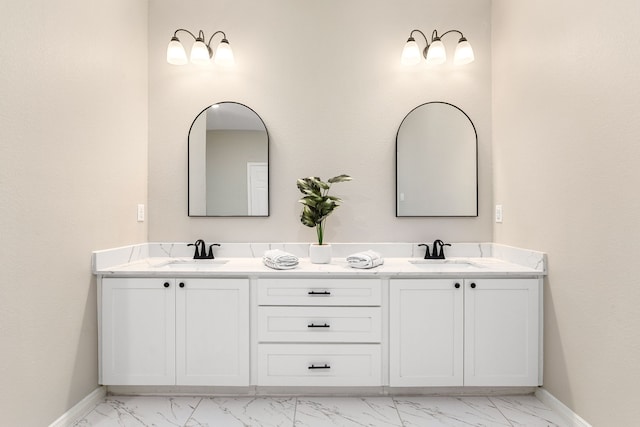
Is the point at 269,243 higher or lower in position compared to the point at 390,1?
lower

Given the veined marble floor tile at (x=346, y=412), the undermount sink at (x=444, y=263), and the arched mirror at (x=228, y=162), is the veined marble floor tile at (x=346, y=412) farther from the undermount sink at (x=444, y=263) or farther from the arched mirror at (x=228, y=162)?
the arched mirror at (x=228, y=162)

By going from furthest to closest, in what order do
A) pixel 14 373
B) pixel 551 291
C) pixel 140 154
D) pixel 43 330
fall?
pixel 140 154
pixel 551 291
pixel 43 330
pixel 14 373

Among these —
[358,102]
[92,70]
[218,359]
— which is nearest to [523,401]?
[218,359]

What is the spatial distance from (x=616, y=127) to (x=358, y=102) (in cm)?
157

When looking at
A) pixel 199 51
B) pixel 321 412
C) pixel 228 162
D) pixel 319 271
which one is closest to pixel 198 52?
pixel 199 51

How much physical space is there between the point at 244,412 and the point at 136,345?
0.75 meters

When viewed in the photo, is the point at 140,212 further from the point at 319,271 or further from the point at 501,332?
the point at 501,332

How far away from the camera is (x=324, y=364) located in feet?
7.11

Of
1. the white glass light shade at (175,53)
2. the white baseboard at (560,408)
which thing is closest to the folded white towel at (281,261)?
the white glass light shade at (175,53)

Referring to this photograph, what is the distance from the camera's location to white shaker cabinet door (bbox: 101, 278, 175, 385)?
2.18 m

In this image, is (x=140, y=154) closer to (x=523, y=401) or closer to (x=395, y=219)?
(x=395, y=219)

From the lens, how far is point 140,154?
266cm

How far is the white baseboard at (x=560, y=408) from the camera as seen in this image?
6.17 feet

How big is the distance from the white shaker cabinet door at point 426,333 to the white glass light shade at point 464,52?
157 centimetres
